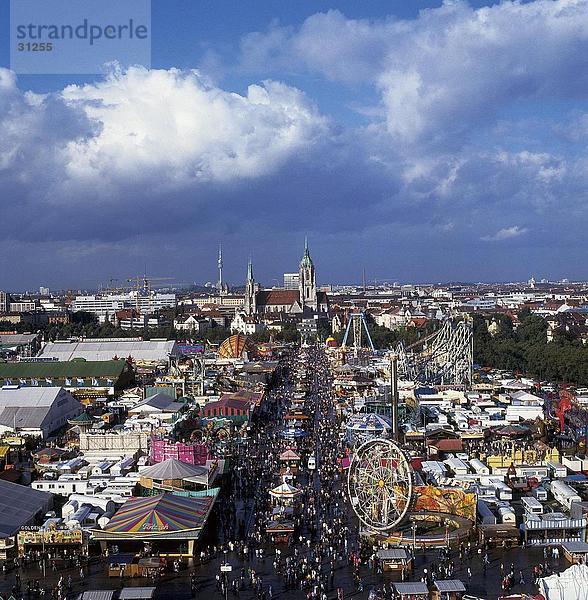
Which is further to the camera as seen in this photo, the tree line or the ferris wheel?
the tree line

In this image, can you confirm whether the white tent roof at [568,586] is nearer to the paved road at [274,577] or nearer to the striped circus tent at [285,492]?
the paved road at [274,577]

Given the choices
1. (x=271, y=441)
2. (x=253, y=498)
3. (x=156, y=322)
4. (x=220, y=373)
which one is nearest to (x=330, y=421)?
(x=271, y=441)

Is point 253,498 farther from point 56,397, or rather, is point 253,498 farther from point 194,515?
point 56,397

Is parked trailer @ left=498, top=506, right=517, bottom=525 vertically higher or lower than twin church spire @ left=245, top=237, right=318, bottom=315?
lower

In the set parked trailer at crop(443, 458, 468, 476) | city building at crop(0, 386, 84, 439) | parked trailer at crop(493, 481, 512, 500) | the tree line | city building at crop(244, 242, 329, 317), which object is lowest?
parked trailer at crop(493, 481, 512, 500)

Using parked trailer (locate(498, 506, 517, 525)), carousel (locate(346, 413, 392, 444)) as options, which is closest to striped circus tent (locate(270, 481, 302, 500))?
parked trailer (locate(498, 506, 517, 525))

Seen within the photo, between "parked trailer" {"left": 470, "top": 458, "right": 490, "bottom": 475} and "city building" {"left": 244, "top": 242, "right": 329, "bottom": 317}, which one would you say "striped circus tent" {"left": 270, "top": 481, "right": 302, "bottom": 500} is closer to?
"parked trailer" {"left": 470, "top": 458, "right": 490, "bottom": 475}

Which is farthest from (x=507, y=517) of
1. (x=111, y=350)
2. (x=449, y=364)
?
(x=111, y=350)
